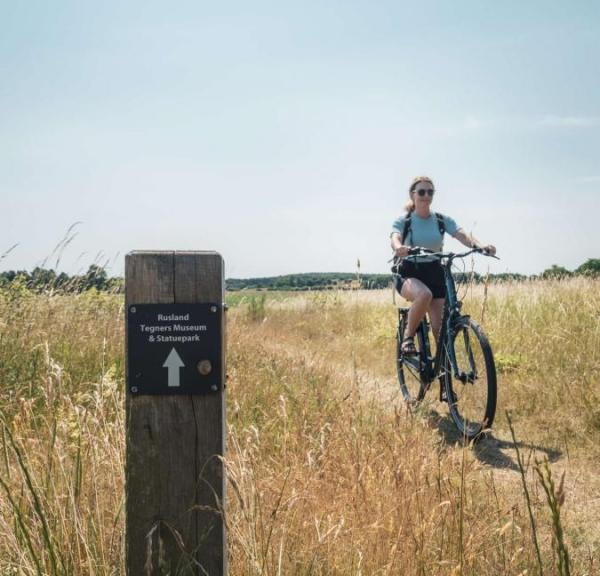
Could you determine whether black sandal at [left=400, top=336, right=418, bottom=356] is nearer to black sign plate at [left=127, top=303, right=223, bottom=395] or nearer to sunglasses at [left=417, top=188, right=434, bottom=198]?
sunglasses at [left=417, top=188, right=434, bottom=198]

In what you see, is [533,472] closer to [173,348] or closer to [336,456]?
[336,456]

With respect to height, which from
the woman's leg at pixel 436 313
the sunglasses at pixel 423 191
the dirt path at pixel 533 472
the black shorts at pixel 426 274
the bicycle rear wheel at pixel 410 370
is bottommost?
the dirt path at pixel 533 472

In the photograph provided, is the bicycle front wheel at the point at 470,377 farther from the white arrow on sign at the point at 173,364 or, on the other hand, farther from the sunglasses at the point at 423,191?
the white arrow on sign at the point at 173,364

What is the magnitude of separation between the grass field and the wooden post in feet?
0.48

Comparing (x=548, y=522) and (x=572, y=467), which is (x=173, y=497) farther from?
(x=572, y=467)

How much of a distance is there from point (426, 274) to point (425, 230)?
49cm

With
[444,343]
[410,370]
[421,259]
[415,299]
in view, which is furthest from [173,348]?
[410,370]

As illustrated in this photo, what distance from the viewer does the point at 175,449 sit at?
80.1 inches

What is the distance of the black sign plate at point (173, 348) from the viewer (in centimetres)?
197

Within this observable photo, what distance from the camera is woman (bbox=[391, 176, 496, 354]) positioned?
6.05 m

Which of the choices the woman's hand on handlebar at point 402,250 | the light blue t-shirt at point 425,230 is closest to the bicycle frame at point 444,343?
the woman's hand on handlebar at point 402,250

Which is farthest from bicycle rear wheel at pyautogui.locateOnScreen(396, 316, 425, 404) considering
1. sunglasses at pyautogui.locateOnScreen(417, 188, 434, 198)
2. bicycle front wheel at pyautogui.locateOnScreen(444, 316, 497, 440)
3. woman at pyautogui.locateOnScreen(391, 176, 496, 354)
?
sunglasses at pyautogui.locateOnScreen(417, 188, 434, 198)

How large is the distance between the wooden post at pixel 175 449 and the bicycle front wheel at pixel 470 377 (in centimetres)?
339

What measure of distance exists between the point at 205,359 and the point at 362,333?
1055cm
